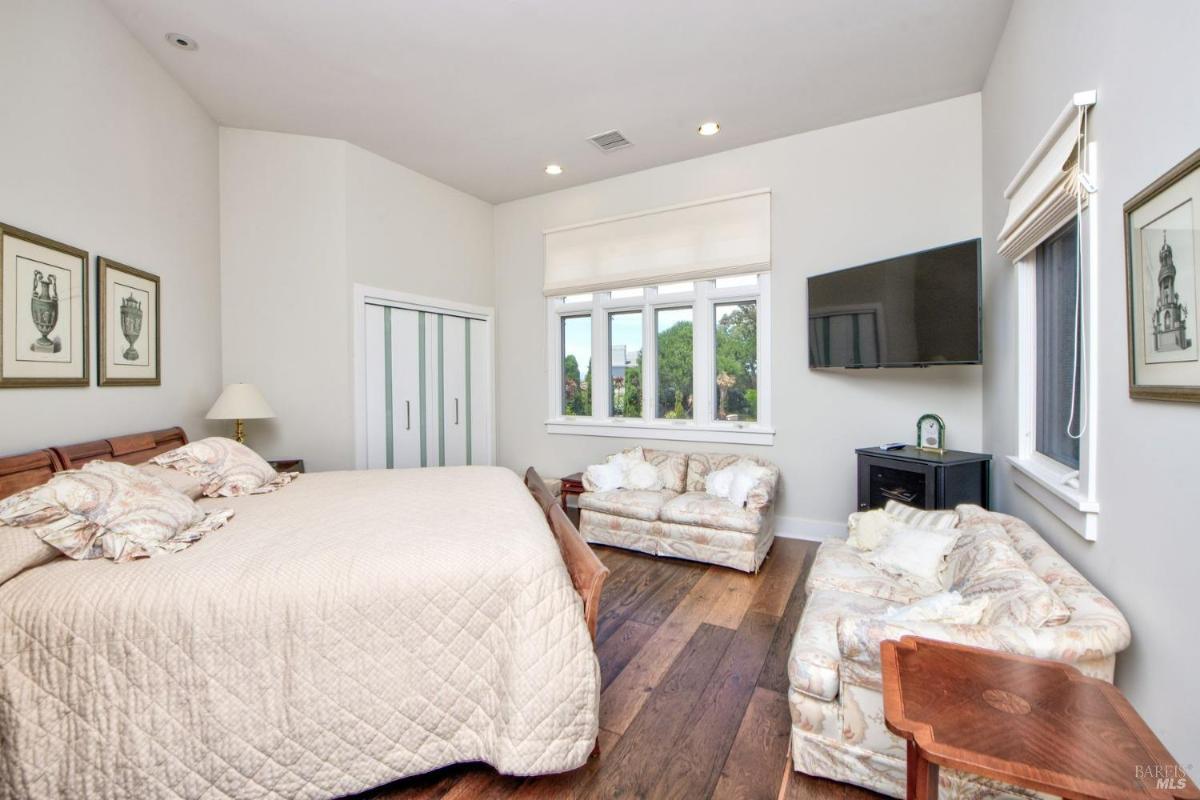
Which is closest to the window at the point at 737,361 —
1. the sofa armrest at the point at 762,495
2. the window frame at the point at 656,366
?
the window frame at the point at 656,366

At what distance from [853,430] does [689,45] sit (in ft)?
8.89

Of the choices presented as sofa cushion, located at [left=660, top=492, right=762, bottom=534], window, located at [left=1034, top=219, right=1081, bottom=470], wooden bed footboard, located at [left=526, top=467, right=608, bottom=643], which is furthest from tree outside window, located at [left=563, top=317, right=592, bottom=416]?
window, located at [left=1034, top=219, right=1081, bottom=470]

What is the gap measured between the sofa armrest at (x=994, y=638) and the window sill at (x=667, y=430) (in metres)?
2.60

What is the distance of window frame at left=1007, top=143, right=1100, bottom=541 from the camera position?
5.27ft

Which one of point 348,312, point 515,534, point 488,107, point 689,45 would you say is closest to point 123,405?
point 348,312

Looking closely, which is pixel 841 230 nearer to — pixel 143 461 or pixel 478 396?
pixel 478 396

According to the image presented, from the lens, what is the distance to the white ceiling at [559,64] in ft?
8.28

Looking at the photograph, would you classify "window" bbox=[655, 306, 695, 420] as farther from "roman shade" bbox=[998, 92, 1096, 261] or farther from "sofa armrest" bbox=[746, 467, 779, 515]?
"roman shade" bbox=[998, 92, 1096, 261]

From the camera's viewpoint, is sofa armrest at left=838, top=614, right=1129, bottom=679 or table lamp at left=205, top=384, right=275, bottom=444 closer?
sofa armrest at left=838, top=614, right=1129, bottom=679

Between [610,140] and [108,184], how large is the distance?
9.90 feet

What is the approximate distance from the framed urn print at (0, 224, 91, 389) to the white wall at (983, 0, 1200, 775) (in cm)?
387

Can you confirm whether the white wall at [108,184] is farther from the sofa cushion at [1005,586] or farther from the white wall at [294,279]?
the sofa cushion at [1005,586]

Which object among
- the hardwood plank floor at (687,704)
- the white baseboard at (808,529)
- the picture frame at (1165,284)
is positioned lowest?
the hardwood plank floor at (687,704)

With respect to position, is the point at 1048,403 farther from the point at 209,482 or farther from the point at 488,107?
the point at 209,482
